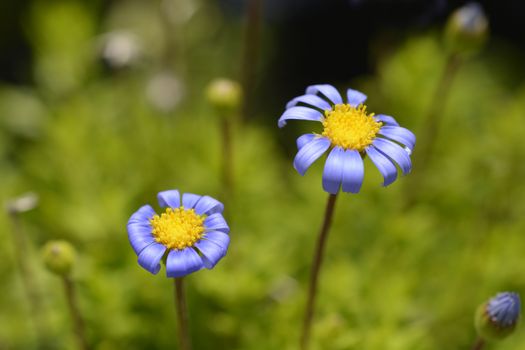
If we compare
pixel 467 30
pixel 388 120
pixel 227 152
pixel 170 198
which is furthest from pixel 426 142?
pixel 170 198

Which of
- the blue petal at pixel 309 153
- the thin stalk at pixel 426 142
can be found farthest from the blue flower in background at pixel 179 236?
the thin stalk at pixel 426 142

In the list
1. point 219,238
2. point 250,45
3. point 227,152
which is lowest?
point 219,238

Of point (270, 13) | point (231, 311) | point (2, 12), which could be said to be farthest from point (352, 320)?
point (2, 12)

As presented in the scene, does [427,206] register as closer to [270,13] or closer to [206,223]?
[206,223]

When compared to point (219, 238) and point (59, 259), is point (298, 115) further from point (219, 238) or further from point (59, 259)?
point (59, 259)

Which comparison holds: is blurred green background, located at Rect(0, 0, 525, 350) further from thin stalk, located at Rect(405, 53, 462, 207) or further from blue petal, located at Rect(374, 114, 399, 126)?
blue petal, located at Rect(374, 114, 399, 126)

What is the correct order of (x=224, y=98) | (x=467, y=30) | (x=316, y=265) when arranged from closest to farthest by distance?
(x=316, y=265), (x=224, y=98), (x=467, y=30)

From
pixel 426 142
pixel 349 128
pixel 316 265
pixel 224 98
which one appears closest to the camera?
pixel 349 128
